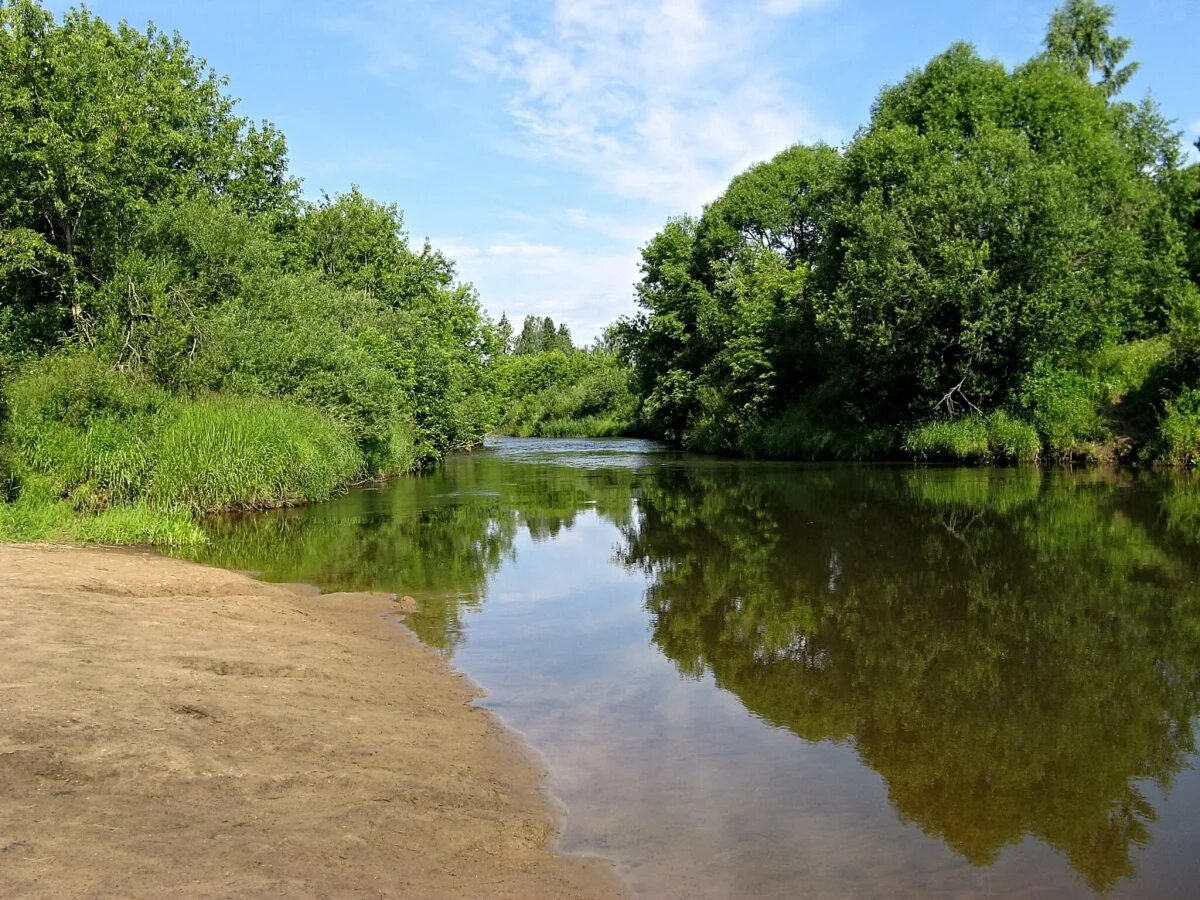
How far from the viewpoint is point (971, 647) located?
9.48 metres

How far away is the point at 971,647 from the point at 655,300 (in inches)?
1855

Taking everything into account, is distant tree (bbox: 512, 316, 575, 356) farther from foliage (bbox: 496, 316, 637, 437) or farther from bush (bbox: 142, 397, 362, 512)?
bush (bbox: 142, 397, 362, 512)

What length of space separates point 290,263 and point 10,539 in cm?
3597

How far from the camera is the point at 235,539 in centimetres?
1764

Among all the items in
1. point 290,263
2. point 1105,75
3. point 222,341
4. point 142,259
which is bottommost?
point 222,341

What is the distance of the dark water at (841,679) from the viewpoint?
5.27 metres

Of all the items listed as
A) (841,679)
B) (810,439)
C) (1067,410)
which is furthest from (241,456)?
(1067,410)

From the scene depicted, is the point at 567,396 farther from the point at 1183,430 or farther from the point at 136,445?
the point at 136,445

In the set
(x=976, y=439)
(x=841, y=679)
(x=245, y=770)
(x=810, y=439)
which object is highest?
(x=976, y=439)

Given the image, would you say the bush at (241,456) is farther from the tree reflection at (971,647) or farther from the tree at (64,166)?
the tree reflection at (971,647)

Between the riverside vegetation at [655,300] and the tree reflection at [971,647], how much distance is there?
1061 centimetres

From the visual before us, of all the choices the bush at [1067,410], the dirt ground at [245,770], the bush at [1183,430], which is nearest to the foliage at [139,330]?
the dirt ground at [245,770]

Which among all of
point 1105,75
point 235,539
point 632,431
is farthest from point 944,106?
point 632,431

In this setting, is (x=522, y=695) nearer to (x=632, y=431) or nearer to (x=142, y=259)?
(x=142, y=259)
